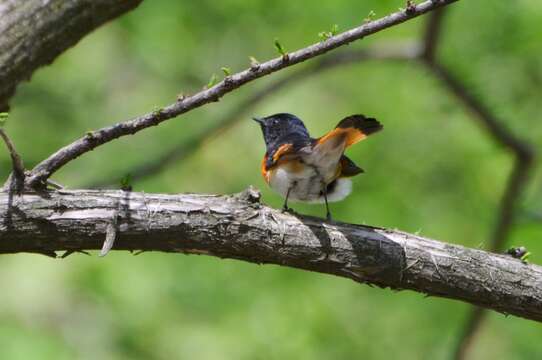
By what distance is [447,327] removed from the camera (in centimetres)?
617

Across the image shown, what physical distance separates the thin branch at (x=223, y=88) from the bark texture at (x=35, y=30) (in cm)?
70


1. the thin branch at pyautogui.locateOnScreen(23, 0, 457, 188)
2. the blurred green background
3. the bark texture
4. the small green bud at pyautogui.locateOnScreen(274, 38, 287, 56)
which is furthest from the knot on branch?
the blurred green background

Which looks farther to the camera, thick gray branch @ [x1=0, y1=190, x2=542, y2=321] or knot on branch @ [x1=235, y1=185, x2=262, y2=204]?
knot on branch @ [x1=235, y1=185, x2=262, y2=204]

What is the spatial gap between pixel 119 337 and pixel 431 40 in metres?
3.36

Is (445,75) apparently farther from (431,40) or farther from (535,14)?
(535,14)

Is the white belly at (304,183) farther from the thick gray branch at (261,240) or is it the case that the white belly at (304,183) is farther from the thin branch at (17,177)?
the thin branch at (17,177)

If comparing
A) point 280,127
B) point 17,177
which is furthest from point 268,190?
point 17,177

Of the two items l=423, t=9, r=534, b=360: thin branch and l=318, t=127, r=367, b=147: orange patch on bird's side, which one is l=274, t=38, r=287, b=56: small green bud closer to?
l=318, t=127, r=367, b=147: orange patch on bird's side

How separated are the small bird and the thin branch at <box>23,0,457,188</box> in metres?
0.63

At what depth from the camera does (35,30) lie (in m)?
3.25

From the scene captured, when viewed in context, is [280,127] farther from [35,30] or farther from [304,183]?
[35,30]

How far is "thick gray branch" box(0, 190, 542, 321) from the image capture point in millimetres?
2748

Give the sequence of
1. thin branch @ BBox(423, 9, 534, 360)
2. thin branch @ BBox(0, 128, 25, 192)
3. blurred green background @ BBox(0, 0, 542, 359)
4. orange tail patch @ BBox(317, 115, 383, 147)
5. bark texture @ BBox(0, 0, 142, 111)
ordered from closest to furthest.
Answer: thin branch @ BBox(0, 128, 25, 192) → orange tail patch @ BBox(317, 115, 383, 147) → bark texture @ BBox(0, 0, 142, 111) → thin branch @ BBox(423, 9, 534, 360) → blurred green background @ BBox(0, 0, 542, 359)

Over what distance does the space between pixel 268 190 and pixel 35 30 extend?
10.7 ft
